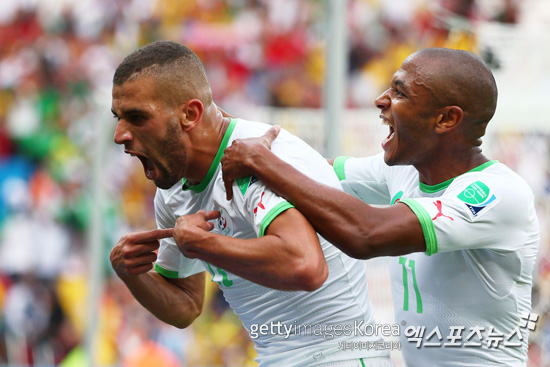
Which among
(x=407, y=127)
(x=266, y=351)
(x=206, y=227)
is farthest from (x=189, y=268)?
(x=407, y=127)

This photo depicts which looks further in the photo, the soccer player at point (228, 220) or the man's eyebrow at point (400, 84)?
the man's eyebrow at point (400, 84)

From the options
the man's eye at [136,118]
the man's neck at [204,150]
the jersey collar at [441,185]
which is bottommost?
the jersey collar at [441,185]

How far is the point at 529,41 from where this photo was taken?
297 inches

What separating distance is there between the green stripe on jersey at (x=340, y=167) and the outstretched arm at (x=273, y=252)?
1.08 metres

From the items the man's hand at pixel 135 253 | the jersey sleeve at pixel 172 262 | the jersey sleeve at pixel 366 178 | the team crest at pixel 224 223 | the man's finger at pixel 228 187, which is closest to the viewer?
the man's finger at pixel 228 187

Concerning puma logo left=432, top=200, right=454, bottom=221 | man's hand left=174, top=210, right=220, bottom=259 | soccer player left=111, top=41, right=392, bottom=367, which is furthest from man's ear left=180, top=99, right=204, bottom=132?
puma logo left=432, top=200, right=454, bottom=221

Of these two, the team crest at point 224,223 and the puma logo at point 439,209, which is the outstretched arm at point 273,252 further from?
the puma logo at point 439,209

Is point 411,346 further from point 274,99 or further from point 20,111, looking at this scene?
point 20,111

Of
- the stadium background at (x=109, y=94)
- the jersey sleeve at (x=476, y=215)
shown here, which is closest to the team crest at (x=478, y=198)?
A: the jersey sleeve at (x=476, y=215)

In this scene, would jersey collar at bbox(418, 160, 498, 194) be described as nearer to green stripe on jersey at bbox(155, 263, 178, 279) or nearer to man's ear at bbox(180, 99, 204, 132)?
man's ear at bbox(180, 99, 204, 132)

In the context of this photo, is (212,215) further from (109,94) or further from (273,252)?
(109,94)

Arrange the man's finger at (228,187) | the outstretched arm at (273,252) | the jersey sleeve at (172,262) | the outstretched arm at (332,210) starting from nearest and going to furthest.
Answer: the outstretched arm at (273,252), the outstretched arm at (332,210), the man's finger at (228,187), the jersey sleeve at (172,262)

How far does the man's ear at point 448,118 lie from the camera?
3.15 metres

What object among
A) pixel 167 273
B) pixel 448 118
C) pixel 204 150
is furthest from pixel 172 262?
pixel 448 118
